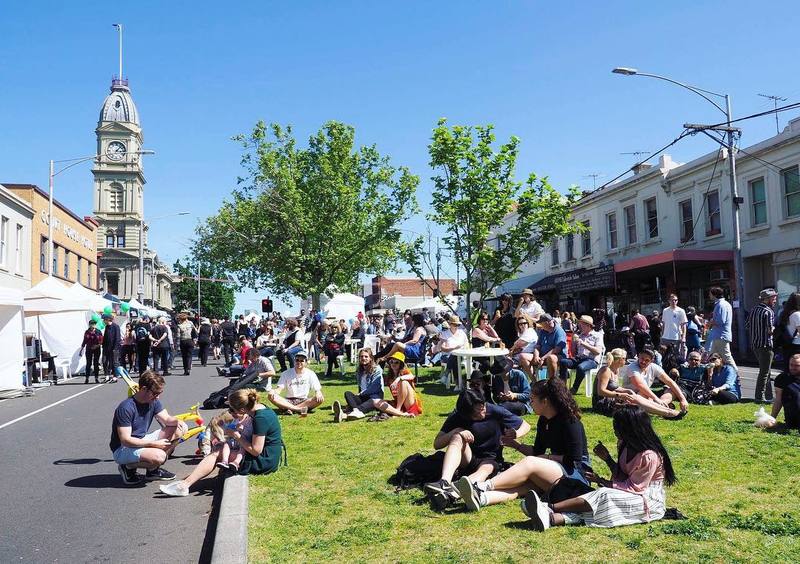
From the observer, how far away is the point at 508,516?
539 cm

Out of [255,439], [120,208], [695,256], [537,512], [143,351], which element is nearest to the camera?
[537,512]

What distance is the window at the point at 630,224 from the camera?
102ft

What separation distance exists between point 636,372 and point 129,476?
665 centimetres

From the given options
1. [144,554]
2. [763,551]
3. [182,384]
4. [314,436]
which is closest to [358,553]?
[144,554]

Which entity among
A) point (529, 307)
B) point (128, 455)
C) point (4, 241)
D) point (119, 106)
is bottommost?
point (128, 455)

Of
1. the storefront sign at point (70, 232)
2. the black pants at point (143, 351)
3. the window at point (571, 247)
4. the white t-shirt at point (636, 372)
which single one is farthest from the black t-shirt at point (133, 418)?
the storefront sign at point (70, 232)

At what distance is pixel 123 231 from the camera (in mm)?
92375

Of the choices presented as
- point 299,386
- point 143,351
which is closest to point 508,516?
point 299,386

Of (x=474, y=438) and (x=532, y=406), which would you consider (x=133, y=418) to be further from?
(x=532, y=406)

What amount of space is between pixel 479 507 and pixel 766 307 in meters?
7.48

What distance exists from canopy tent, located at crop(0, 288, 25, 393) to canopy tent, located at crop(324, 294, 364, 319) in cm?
1405

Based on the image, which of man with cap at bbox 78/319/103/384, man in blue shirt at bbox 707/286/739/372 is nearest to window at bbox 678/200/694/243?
man in blue shirt at bbox 707/286/739/372

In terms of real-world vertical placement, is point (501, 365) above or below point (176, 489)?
above

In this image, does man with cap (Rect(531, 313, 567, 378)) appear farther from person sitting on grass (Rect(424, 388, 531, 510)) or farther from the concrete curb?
the concrete curb
